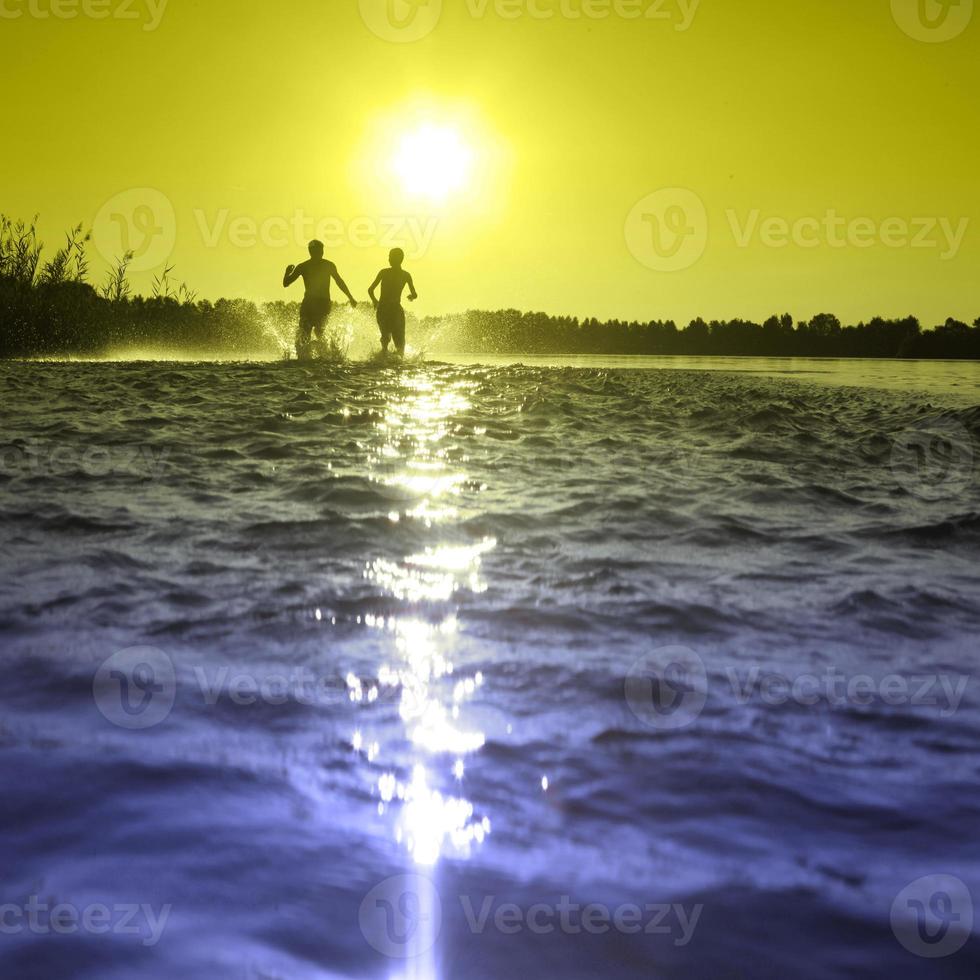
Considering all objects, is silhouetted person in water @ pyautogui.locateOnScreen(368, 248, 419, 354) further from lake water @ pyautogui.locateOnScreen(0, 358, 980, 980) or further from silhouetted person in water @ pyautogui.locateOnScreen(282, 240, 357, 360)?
lake water @ pyautogui.locateOnScreen(0, 358, 980, 980)

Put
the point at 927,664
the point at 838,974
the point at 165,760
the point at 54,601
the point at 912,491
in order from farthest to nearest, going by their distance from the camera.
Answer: the point at 912,491
the point at 54,601
the point at 927,664
the point at 165,760
the point at 838,974

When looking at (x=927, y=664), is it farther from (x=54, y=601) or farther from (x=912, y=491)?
(x=912, y=491)

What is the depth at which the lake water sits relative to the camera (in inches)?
77.1

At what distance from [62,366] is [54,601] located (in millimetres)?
16936

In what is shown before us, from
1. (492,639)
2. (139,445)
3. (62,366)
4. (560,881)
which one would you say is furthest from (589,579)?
(62,366)

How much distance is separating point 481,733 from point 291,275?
697 inches

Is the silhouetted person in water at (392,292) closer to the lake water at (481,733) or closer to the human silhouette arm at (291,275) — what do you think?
the human silhouette arm at (291,275)

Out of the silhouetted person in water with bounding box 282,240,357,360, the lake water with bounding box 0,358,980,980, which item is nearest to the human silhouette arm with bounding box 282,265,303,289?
the silhouetted person in water with bounding box 282,240,357,360

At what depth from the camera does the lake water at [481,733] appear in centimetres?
196

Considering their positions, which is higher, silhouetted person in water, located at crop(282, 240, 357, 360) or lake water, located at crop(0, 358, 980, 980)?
silhouetted person in water, located at crop(282, 240, 357, 360)

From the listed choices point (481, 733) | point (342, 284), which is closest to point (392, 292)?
point (342, 284)

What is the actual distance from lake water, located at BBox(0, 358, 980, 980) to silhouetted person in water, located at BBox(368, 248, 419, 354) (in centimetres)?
1464

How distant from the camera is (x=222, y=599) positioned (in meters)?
4.17

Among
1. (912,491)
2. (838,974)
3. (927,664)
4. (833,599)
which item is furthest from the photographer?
(912,491)
